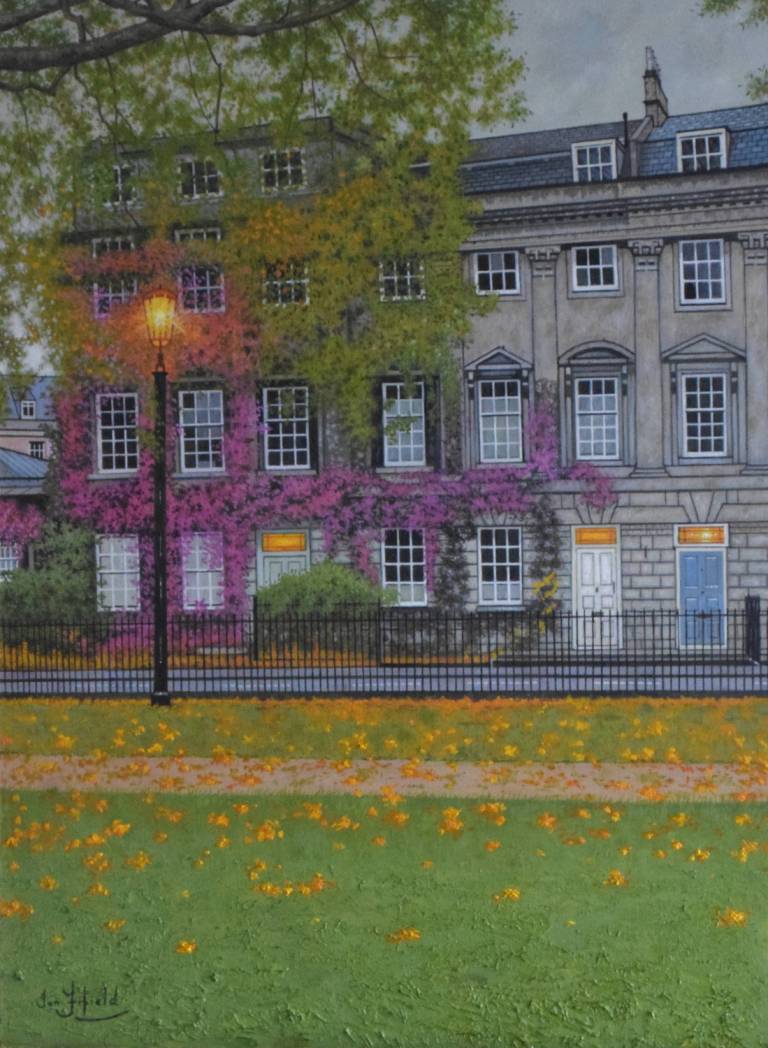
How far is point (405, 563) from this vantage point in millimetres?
6660

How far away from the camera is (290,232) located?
674 centimetres

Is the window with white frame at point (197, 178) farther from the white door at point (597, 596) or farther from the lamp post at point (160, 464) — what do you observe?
the white door at point (597, 596)

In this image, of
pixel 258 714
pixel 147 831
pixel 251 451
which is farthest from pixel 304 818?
pixel 251 451

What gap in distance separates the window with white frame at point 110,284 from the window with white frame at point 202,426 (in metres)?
0.63

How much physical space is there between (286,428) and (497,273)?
4.76ft

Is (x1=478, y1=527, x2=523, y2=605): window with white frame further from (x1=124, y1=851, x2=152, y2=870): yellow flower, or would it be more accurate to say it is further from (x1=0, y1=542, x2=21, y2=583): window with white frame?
(x1=0, y1=542, x2=21, y2=583): window with white frame

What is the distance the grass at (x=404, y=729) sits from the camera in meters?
6.49

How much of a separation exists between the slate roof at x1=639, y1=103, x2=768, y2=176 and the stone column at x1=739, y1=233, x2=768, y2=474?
0.40 m

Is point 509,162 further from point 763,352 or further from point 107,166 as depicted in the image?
point 107,166

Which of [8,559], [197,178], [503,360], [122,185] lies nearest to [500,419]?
[503,360]

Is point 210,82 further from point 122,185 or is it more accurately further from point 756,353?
point 756,353

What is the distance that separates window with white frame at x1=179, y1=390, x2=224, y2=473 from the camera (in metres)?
6.81

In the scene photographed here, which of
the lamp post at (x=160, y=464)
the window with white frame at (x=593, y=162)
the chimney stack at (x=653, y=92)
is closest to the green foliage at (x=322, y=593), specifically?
the lamp post at (x=160, y=464)
